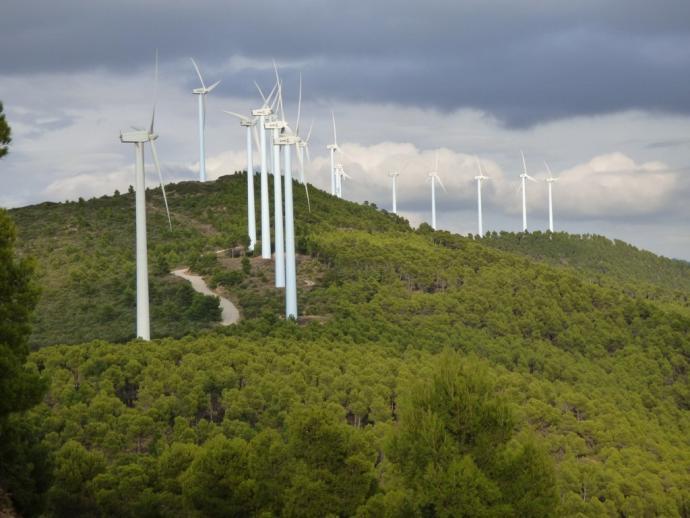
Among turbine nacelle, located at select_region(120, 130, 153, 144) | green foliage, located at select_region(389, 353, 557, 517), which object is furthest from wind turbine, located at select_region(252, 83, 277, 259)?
green foliage, located at select_region(389, 353, 557, 517)

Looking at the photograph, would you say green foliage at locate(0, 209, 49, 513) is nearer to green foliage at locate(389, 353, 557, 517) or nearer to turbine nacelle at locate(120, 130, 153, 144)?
green foliage at locate(389, 353, 557, 517)

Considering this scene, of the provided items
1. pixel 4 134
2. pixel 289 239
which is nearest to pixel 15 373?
pixel 4 134

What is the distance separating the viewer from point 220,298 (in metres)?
95.6

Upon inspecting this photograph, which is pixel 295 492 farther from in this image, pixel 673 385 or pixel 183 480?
pixel 673 385

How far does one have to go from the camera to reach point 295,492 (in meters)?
42.2

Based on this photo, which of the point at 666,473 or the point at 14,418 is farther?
the point at 666,473

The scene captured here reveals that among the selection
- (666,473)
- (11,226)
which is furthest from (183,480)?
(666,473)

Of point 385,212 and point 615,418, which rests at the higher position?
point 385,212

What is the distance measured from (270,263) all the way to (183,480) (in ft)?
196

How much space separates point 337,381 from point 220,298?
32449mm

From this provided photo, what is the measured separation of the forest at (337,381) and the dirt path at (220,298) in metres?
1.18

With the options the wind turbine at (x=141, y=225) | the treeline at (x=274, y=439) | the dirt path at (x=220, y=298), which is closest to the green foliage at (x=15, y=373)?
the treeline at (x=274, y=439)

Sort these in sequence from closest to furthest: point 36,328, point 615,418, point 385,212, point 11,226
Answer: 1. point 11,226
2. point 615,418
3. point 36,328
4. point 385,212

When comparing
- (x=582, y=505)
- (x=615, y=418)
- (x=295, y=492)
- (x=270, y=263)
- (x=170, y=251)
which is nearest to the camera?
(x=295, y=492)
